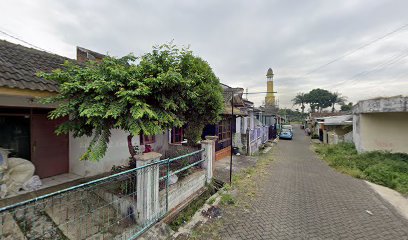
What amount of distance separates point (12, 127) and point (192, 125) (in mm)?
4683

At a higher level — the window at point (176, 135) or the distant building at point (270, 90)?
the distant building at point (270, 90)

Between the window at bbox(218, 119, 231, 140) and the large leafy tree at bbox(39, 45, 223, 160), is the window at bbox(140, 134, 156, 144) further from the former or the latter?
the window at bbox(218, 119, 231, 140)

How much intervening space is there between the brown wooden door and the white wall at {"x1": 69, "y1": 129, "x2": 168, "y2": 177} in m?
0.20

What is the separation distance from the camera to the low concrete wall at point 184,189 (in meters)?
4.05

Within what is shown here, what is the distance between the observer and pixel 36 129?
493 cm

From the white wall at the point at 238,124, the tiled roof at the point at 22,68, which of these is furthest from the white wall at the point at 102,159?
the white wall at the point at 238,124

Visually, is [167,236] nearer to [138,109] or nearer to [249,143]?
[138,109]

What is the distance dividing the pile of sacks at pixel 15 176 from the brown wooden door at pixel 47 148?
50 cm

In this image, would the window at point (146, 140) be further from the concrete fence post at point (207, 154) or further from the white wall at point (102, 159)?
the concrete fence post at point (207, 154)

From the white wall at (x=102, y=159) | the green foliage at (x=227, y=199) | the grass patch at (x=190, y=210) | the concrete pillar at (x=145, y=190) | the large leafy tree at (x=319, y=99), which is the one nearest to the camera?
the concrete pillar at (x=145, y=190)

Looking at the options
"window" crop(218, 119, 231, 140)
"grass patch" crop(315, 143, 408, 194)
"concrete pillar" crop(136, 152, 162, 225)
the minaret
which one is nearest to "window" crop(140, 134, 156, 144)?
"concrete pillar" crop(136, 152, 162, 225)

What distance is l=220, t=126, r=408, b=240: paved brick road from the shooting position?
3.62 meters

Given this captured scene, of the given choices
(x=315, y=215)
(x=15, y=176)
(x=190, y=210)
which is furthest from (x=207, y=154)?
(x=15, y=176)

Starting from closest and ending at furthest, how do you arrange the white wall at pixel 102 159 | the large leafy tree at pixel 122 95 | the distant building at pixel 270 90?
the large leafy tree at pixel 122 95 < the white wall at pixel 102 159 < the distant building at pixel 270 90
